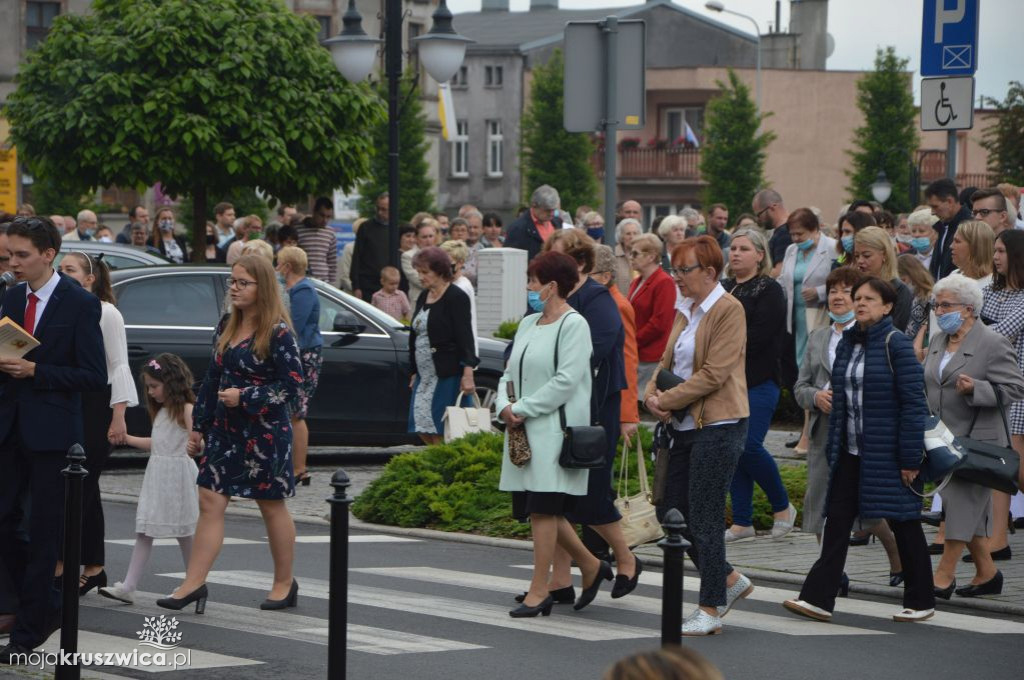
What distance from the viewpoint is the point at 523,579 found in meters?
10.5

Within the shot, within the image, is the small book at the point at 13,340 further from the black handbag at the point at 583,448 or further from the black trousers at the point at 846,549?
the black trousers at the point at 846,549

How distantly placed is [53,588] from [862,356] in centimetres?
403

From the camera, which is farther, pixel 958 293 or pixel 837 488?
pixel 958 293

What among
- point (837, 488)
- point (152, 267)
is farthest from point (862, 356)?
point (152, 267)

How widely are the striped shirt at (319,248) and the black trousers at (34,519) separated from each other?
12.8 metres

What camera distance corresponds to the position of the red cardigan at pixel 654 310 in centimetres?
1318

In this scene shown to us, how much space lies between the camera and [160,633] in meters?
8.58

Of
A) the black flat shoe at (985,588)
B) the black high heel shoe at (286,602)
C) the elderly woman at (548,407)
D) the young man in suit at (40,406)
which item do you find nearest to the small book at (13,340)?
the young man in suit at (40,406)

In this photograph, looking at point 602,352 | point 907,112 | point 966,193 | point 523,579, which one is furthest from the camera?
point 907,112

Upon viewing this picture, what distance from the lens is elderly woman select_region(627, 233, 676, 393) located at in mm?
12695

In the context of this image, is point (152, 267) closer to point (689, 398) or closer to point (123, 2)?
point (689, 398)

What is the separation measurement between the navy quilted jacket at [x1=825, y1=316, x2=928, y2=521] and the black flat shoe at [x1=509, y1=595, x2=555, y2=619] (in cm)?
162

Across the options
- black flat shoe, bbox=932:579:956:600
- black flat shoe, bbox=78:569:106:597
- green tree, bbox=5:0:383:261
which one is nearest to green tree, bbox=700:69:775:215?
green tree, bbox=5:0:383:261

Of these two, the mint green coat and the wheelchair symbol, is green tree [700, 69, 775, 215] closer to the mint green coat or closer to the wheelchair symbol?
the wheelchair symbol
